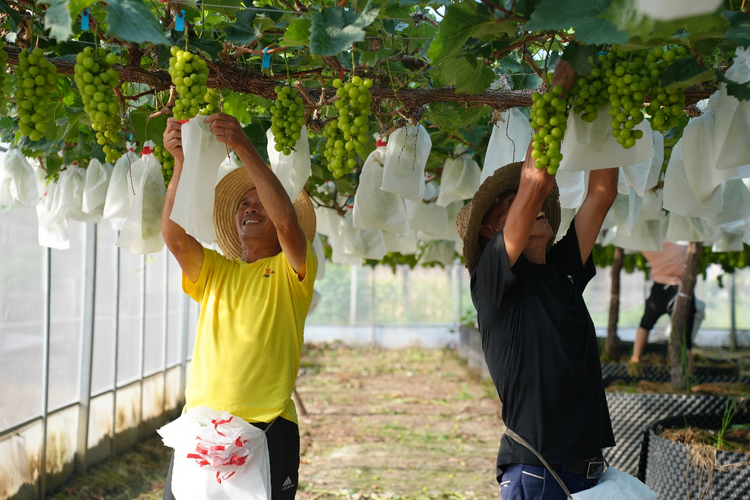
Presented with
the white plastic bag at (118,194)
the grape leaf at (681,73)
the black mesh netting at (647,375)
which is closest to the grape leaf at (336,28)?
the grape leaf at (681,73)

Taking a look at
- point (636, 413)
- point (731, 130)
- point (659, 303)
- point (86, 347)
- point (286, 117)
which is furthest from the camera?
point (659, 303)

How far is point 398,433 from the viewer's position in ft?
20.0

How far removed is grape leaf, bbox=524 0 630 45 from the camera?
1.07 meters

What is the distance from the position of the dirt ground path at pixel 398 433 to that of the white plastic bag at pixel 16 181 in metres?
2.55

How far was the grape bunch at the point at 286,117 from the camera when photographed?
1617mm

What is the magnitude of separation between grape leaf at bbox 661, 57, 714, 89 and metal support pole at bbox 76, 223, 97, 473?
14.0 ft

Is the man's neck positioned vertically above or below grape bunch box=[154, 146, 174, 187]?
below

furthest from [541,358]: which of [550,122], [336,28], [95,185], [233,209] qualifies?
[95,185]

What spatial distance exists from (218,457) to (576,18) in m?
1.51

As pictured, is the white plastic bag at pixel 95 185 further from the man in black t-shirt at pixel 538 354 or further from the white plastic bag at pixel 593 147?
the white plastic bag at pixel 593 147

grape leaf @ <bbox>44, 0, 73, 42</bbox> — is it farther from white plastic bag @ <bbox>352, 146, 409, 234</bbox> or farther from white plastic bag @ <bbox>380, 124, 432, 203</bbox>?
white plastic bag @ <bbox>352, 146, 409, 234</bbox>

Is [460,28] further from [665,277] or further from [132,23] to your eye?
[665,277]

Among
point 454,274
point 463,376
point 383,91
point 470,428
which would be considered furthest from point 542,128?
point 454,274

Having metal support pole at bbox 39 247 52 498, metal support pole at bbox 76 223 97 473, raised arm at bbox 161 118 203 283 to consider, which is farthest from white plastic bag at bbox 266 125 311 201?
metal support pole at bbox 76 223 97 473
